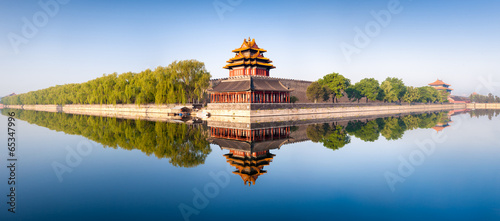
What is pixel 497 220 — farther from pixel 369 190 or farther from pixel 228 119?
pixel 228 119

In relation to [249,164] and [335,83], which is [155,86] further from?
[249,164]

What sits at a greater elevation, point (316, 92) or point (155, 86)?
point (155, 86)

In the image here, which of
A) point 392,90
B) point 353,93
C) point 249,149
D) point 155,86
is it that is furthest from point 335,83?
point 249,149

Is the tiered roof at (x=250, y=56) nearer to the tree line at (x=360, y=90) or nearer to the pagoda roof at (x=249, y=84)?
the pagoda roof at (x=249, y=84)

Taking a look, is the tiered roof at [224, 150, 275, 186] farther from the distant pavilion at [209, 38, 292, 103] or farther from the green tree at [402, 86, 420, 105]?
the green tree at [402, 86, 420, 105]

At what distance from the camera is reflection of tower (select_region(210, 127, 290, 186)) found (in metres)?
10.8

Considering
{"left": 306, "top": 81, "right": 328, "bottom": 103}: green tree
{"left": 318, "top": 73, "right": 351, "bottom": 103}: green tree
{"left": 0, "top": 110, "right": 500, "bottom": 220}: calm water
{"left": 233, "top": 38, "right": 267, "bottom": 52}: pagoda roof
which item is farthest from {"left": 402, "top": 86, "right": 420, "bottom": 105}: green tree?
{"left": 0, "top": 110, "right": 500, "bottom": 220}: calm water

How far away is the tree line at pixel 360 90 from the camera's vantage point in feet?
151

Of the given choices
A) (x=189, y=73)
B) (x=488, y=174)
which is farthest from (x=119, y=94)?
(x=488, y=174)

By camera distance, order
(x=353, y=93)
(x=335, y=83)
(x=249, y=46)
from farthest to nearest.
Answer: (x=353, y=93), (x=335, y=83), (x=249, y=46)

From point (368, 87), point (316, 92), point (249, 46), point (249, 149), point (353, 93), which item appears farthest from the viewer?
point (353, 93)

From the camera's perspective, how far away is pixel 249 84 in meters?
35.2

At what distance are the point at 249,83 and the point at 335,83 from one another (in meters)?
19.7

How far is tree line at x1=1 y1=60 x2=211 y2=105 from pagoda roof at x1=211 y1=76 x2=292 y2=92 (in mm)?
2795
